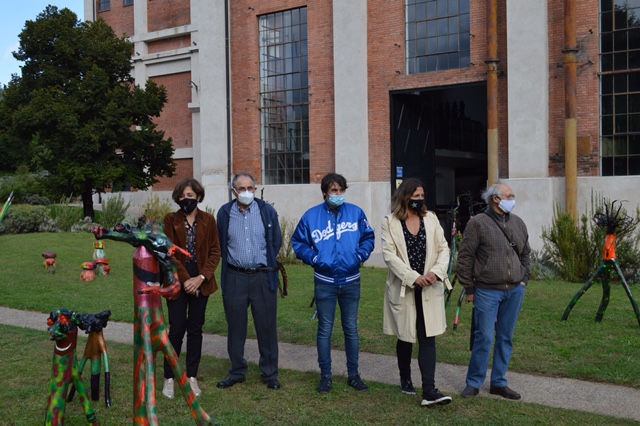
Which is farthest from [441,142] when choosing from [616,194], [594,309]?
[594,309]

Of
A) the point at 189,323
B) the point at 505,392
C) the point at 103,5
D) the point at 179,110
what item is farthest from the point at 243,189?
the point at 103,5

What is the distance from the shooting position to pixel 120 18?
36.0 m

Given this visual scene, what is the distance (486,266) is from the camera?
6.77 metres

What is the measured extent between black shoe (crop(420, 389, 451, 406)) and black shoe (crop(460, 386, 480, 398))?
16.2 inches

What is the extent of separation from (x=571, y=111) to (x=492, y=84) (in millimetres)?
2359

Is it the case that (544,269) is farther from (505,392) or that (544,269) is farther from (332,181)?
(332,181)

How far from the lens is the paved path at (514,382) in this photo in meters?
6.61

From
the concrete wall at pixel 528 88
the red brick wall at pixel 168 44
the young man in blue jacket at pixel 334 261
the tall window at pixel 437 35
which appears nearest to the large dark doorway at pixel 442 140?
the tall window at pixel 437 35

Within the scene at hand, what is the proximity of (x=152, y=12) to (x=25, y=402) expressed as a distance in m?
30.4

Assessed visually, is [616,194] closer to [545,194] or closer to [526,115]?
[545,194]

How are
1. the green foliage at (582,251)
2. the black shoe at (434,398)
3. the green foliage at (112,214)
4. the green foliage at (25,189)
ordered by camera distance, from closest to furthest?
the black shoe at (434,398) → the green foliage at (582,251) → the green foliage at (112,214) → the green foliage at (25,189)

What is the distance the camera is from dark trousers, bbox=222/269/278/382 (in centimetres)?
731

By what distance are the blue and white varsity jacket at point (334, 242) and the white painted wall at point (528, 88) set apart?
41.9 ft

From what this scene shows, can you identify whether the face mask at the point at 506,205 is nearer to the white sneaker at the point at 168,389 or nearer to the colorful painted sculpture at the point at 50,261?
the white sneaker at the point at 168,389
